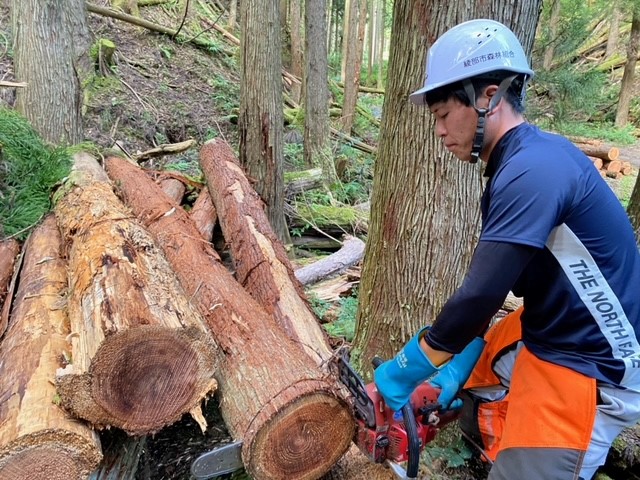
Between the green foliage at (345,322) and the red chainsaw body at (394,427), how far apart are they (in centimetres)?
164

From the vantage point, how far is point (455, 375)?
2254 millimetres

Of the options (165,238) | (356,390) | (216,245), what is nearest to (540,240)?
(356,390)

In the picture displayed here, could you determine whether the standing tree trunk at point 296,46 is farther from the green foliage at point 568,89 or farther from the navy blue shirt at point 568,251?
the navy blue shirt at point 568,251

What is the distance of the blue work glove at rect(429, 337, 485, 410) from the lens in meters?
2.19

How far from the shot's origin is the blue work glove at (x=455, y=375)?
7.19 ft

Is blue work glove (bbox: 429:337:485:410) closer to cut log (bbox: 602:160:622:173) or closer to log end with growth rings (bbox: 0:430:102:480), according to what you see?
log end with growth rings (bbox: 0:430:102:480)

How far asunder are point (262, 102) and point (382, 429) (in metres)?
4.40

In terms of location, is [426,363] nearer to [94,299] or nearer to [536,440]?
[536,440]

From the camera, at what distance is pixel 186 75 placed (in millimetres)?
10320

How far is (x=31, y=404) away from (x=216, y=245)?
346 centimetres

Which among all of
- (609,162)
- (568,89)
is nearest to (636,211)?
(568,89)

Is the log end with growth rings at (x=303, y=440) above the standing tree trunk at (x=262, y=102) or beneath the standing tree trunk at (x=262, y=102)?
beneath

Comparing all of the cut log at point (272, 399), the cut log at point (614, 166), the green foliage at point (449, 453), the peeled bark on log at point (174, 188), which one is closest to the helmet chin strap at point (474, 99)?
the cut log at point (272, 399)

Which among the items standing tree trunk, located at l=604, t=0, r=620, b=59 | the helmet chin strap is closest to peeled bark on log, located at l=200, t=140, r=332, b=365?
the helmet chin strap
